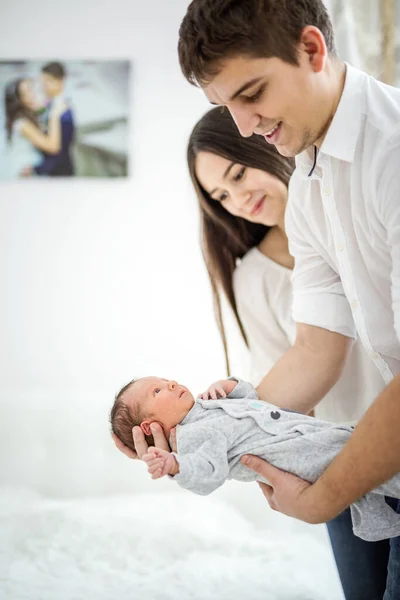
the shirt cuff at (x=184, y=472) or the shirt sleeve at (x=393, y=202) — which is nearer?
the shirt sleeve at (x=393, y=202)

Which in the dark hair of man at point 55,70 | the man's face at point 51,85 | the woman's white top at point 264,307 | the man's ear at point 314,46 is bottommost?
the woman's white top at point 264,307

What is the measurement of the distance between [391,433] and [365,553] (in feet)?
2.24

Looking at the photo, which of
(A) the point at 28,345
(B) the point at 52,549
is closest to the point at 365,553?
(B) the point at 52,549

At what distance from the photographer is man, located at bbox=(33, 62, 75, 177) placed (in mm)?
3615

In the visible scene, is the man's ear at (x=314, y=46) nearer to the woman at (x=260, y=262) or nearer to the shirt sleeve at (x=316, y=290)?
the shirt sleeve at (x=316, y=290)

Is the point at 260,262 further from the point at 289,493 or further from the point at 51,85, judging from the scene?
the point at 51,85

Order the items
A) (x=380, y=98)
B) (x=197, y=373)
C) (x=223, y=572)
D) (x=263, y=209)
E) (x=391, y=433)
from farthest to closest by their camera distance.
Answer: (x=197, y=373)
(x=223, y=572)
(x=263, y=209)
(x=380, y=98)
(x=391, y=433)

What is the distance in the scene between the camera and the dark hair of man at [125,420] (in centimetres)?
150

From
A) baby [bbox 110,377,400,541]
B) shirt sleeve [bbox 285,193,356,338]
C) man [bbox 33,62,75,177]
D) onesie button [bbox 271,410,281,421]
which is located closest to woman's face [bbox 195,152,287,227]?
shirt sleeve [bbox 285,193,356,338]

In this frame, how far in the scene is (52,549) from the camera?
2354mm

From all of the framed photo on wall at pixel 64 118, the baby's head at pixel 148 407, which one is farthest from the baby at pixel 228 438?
the framed photo on wall at pixel 64 118

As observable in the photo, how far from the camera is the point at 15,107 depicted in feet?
11.9

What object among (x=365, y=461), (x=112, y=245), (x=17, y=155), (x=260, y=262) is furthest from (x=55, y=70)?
(x=365, y=461)

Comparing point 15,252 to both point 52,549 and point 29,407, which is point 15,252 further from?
point 52,549
